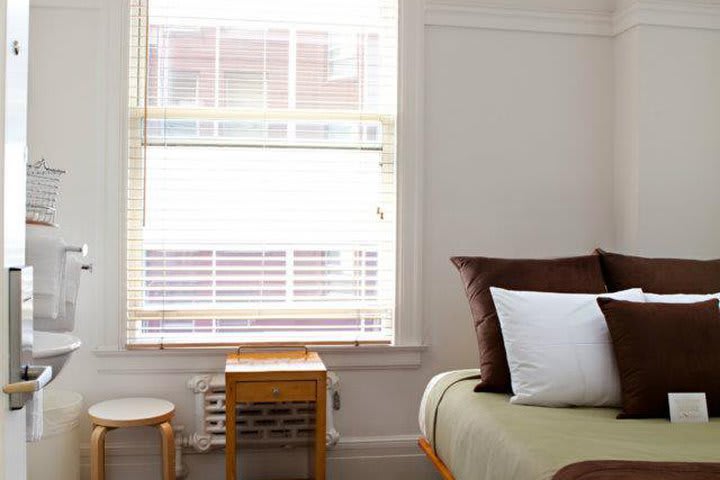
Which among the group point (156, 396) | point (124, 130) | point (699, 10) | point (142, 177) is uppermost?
point (699, 10)

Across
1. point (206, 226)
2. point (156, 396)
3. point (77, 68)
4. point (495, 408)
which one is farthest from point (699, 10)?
point (156, 396)

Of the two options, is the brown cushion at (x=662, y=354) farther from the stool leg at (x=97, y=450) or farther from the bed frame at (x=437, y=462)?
the stool leg at (x=97, y=450)

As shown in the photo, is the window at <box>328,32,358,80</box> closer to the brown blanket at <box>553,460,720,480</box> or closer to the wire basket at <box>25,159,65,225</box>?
the wire basket at <box>25,159,65,225</box>

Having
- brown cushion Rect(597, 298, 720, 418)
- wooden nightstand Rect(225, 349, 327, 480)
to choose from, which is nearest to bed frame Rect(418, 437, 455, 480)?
wooden nightstand Rect(225, 349, 327, 480)

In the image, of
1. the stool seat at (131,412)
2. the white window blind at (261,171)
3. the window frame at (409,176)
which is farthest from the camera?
the window frame at (409,176)

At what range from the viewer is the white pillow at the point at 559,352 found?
229 cm

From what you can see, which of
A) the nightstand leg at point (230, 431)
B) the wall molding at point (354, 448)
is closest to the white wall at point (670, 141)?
the wall molding at point (354, 448)

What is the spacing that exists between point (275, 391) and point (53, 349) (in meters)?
0.98

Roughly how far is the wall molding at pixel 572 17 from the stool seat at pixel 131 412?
78.8 inches

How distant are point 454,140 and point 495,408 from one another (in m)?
1.36

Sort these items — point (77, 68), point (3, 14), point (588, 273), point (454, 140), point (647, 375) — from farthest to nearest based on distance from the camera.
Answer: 1. point (454, 140)
2. point (77, 68)
3. point (588, 273)
4. point (647, 375)
5. point (3, 14)

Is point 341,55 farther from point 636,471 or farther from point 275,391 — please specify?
A: point 636,471

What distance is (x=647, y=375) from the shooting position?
219 centimetres

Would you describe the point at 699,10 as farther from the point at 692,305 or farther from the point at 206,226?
the point at 206,226
